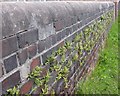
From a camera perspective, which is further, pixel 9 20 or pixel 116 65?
pixel 116 65

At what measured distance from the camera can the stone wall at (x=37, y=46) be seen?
1.62m

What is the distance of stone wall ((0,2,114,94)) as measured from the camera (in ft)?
5.32

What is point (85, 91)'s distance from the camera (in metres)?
4.32

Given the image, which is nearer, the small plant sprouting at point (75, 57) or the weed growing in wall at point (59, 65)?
the weed growing in wall at point (59, 65)

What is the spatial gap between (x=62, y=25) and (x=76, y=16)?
2.12ft

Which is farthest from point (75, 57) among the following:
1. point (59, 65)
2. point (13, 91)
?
point (13, 91)

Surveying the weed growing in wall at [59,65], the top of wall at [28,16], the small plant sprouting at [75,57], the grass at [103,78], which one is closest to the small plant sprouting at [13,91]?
the weed growing in wall at [59,65]

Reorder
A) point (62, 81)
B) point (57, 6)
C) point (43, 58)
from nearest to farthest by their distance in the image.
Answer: point (43, 58) → point (57, 6) → point (62, 81)

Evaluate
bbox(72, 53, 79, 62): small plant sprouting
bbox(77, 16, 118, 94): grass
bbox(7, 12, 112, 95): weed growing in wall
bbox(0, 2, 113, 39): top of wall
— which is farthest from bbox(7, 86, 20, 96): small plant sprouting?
bbox(77, 16, 118, 94): grass

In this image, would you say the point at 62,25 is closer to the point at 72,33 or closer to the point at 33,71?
the point at 72,33

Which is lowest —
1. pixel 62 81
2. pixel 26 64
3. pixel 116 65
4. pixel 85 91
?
pixel 116 65

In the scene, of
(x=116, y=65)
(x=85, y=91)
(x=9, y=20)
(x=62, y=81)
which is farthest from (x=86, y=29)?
(x=9, y=20)

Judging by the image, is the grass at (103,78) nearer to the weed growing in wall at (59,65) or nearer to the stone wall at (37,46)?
the weed growing in wall at (59,65)

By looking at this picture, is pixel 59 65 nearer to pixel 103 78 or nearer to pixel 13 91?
pixel 13 91
